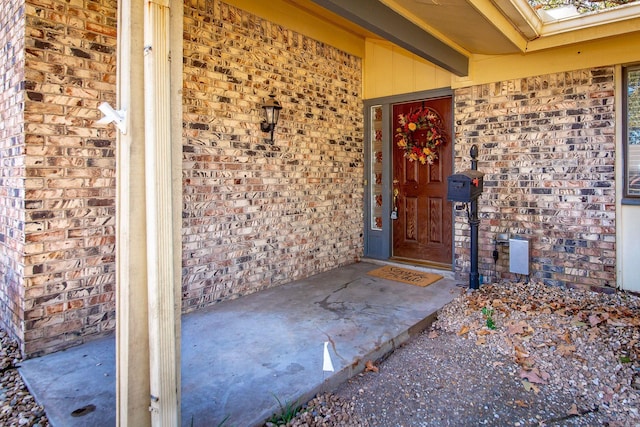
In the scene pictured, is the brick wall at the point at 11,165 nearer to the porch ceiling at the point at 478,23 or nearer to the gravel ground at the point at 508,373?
the porch ceiling at the point at 478,23

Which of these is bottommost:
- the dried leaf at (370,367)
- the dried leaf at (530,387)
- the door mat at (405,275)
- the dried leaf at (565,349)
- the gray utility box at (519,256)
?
the dried leaf at (530,387)

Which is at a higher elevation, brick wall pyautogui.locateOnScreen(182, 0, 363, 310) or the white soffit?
the white soffit

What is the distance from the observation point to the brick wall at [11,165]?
107 inches

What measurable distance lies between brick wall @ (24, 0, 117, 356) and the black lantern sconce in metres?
1.48

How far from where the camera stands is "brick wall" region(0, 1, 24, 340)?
8.95 feet

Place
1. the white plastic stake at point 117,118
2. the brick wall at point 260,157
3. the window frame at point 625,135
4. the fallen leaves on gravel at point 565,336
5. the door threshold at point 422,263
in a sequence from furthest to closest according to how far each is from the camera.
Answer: the door threshold at point 422,263 → the window frame at point 625,135 → the brick wall at point 260,157 → the fallen leaves on gravel at point 565,336 → the white plastic stake at point 117,118

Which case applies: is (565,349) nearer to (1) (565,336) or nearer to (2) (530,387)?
(1) (565,336)

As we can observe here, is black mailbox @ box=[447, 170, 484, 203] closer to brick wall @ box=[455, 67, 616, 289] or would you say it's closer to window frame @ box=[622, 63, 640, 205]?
brick wall @ box=[455, 67, 616, 289]

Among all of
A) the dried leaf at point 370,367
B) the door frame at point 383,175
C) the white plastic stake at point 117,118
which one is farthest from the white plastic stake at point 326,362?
the door frame at point 383,175

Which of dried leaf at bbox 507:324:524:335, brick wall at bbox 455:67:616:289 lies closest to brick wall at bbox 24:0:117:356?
dried leaf at bbox 507:324:524:335

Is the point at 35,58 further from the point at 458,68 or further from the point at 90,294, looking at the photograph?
the point at 458,68

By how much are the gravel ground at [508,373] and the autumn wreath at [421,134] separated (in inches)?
82.4

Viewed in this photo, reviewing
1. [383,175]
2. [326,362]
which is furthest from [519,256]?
[326,362]

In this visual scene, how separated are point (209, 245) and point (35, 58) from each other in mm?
1935
